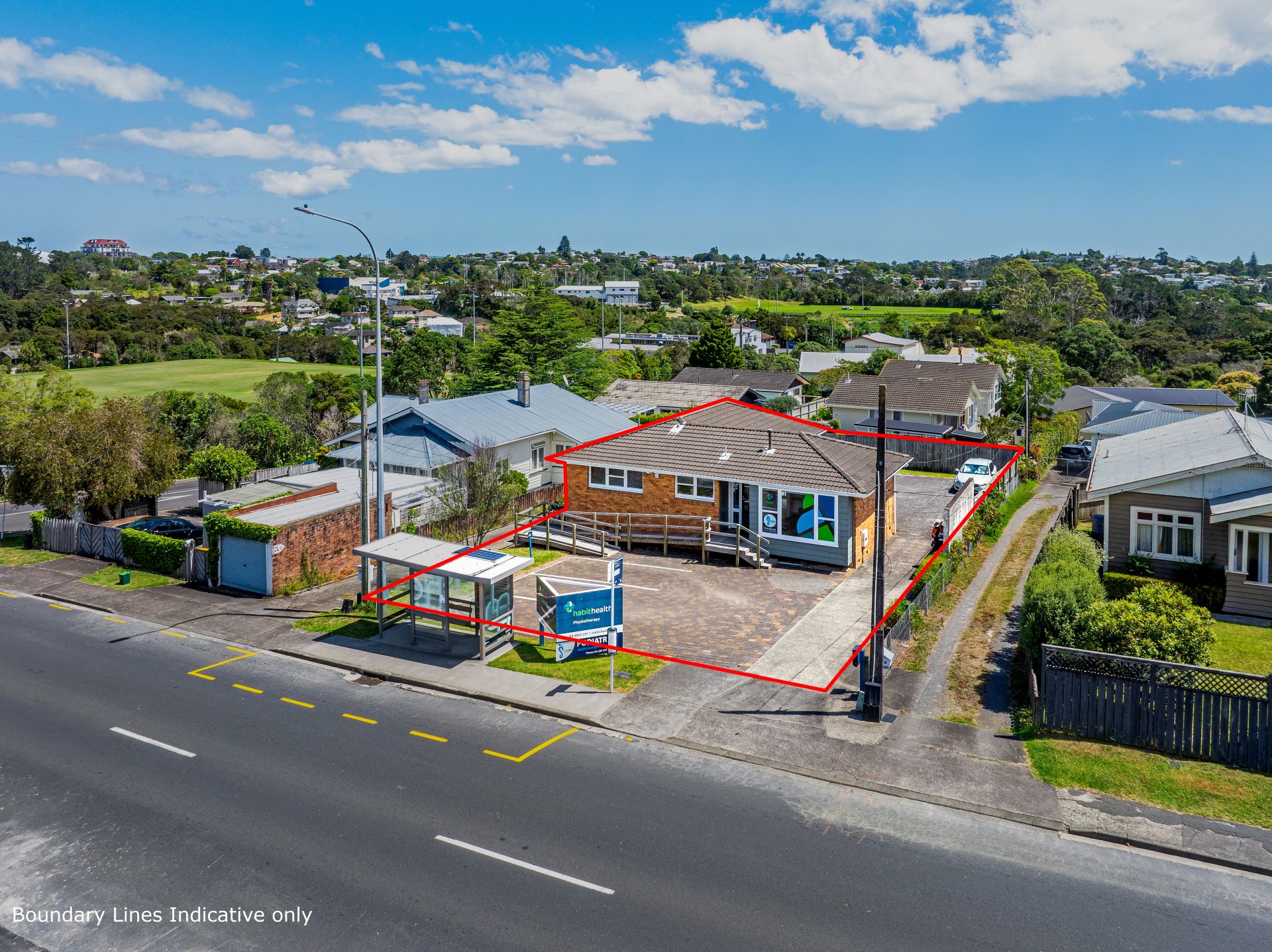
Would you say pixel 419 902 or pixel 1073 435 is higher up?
pixel 1073 435

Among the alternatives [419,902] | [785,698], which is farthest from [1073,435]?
[419,902]

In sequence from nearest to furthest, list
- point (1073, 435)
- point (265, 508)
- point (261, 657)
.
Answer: point (261, 657)
point (265, 508)
point (1073, 435)

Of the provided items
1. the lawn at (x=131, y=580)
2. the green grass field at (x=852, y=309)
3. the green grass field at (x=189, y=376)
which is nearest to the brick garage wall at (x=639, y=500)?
the lawn at (x=131, y=580)

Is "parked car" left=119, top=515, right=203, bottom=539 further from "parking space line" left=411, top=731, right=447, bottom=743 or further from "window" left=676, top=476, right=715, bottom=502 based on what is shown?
"parking space line" left=411, top=731, right=447, bottom=743

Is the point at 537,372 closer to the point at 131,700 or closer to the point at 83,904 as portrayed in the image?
the point at 131,700

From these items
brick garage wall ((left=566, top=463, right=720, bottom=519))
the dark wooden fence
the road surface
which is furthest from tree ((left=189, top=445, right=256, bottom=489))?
the dark wooden fence

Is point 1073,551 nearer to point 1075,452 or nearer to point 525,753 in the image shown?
point 525,753

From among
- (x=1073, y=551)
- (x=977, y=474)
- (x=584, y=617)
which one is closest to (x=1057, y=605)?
(x=1073, y=551)
